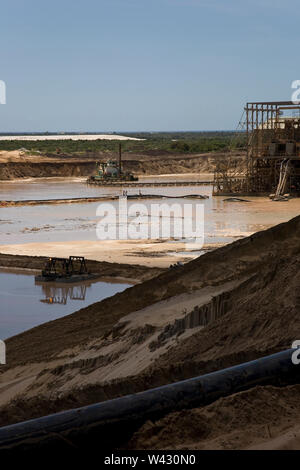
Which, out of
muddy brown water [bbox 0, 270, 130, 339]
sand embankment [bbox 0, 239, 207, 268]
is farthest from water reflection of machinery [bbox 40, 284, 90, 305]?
sand embankment [bbox 0, 239, 207, 268]

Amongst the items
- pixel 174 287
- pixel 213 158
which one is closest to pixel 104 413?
pixel 174 287

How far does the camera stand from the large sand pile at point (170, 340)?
7.57 m

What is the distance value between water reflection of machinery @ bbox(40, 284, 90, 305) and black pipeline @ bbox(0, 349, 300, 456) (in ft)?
46.4

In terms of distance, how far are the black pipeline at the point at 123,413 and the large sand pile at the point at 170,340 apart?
10 centimetres

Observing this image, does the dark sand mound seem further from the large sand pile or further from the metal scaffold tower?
the metal scaffold tower

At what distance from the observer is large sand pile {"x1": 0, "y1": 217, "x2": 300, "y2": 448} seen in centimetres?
757

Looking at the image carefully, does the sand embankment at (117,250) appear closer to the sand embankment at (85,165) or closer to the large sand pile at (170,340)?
the large sand pile at (170,340)

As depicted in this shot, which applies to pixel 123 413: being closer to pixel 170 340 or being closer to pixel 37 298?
pixel 170 340

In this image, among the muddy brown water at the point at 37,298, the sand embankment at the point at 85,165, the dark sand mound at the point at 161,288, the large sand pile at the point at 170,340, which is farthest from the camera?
the sand embankment at the point at 85,165

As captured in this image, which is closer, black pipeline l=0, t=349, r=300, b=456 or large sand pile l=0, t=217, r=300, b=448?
black pipeline l=0, t=349, r=300, b=456

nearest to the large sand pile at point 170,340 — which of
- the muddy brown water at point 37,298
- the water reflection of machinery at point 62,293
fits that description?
the muddy brown water at point 37,298

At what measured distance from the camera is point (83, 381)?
937 centimetres

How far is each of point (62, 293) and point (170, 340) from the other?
11.0 meters

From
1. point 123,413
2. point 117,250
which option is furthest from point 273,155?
point 123,413
